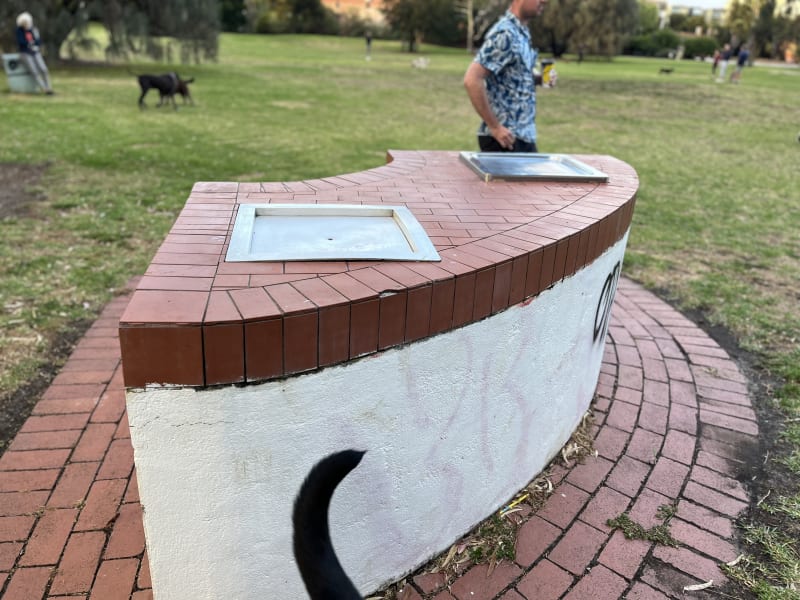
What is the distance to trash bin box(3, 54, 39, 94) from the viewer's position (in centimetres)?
1423

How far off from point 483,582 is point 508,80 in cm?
302

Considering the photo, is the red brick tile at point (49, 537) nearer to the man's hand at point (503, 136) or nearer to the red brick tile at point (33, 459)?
the red brick tile at point (33, 459)

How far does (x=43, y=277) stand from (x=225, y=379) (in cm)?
367

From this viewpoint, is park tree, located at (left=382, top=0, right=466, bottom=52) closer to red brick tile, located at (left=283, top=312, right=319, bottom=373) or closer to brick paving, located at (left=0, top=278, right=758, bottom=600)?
brick paving, located at (left=0, top=278, right=758, bottom=600)

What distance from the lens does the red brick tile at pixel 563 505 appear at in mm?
2346

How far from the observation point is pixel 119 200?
21.0ft

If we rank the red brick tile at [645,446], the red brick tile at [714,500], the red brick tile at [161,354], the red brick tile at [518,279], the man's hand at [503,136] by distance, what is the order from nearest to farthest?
the red brick tile at [161,354] < the red brick tile at [518,279] < the red brick tile at [714,500] < the red brick tile at [645,446] < the man's hand at [503,136]

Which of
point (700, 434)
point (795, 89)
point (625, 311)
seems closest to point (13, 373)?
point (700, 434)

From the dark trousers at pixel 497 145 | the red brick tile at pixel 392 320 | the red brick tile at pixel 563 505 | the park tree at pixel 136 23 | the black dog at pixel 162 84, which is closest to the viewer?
the red brick tile at pixel 392 320

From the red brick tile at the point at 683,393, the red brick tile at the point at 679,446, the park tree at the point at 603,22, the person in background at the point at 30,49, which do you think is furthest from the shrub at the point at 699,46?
the red brick tile at the point at 679,446

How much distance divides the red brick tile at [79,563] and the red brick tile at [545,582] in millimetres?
1456

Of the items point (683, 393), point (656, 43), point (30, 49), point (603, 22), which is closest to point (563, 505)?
point (683, 393)

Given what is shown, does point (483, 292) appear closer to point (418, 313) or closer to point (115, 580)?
point (418, 313)

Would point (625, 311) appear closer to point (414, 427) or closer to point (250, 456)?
point (414, 427)
